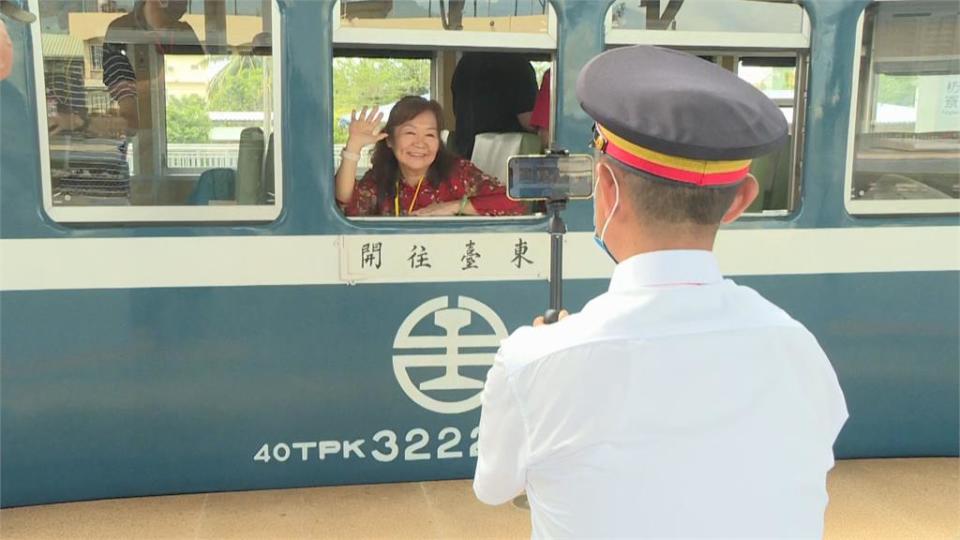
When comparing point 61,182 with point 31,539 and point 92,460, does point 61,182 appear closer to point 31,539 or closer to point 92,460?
point 92,460

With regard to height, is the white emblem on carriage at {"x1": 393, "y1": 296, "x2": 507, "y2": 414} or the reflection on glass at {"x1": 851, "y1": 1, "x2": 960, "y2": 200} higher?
the reflection on glass at {"x1": 851, "y1": 1, "x2": 960, "y2": 200}

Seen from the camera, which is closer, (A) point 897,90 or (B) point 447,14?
(B) point 447,14

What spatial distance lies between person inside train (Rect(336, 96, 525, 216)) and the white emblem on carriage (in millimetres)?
349

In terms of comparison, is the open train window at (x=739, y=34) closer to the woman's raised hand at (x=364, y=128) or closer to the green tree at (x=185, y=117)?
the woman's raised hand at (x=364, y=128)

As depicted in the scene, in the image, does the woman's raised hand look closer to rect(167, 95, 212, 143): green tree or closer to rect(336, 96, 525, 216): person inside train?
rect(336, 96, 525, 216): person inside train

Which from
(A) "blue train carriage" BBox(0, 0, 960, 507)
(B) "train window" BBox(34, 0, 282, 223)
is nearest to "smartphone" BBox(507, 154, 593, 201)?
(A) "blue train carriage" BBox(0, 0, 960, 507)

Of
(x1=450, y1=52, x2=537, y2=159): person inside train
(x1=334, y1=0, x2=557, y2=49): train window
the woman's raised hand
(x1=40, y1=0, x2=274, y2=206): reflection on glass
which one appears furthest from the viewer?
(x1=450, y1=52, x2=537, y2=159): person inside train

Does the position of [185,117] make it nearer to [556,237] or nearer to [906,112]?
[556,237]

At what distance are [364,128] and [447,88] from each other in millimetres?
769

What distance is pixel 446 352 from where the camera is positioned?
3123 mm

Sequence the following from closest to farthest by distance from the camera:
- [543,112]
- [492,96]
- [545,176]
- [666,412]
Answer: [666,412]
[545,176]
[543,112]
[492,96]

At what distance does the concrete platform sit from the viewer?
288 centimetres

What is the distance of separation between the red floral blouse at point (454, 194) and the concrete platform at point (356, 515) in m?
1.01

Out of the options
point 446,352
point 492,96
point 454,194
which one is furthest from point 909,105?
point 446,352
